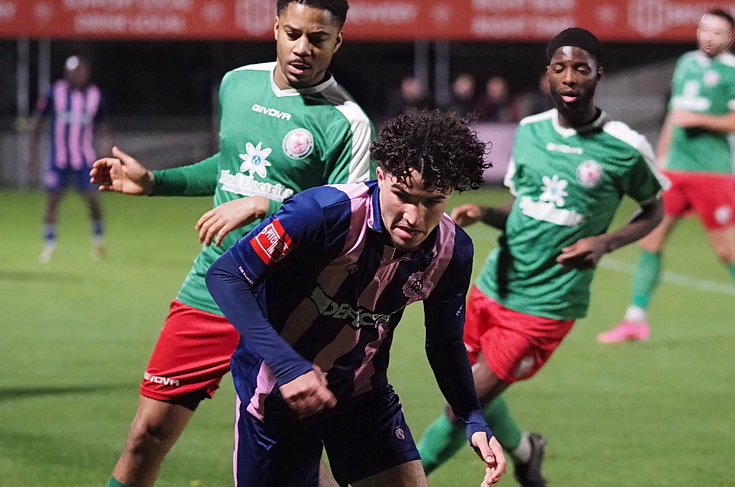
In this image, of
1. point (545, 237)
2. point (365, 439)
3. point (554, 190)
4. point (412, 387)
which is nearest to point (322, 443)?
point (365, 439)

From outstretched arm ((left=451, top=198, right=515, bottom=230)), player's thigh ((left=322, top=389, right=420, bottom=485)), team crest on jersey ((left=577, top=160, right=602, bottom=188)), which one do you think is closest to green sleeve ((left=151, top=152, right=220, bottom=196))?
outstretched arm ((left=451, top=198, right=515, bottom=230))

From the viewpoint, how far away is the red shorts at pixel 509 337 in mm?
5840

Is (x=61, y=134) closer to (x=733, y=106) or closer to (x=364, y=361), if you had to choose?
(x=733, y=106)

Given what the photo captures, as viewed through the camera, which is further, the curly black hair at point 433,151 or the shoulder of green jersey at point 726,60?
the shoulder of green jersey at point 726,60

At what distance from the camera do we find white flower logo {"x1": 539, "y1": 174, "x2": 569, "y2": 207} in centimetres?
594

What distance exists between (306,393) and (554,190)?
8.45 ft

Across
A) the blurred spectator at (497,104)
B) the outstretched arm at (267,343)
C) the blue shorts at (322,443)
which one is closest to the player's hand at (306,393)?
the outstretched arm at (267,343)

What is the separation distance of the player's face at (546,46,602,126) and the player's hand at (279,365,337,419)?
2.44 meters

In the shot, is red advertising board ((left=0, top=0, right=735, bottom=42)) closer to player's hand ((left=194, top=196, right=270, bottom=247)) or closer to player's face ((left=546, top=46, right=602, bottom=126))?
player's face ((left=546, top=46, right=602, bottom=126))

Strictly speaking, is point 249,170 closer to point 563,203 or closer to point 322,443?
point 322,443

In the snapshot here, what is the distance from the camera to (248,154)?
5188 millimetres

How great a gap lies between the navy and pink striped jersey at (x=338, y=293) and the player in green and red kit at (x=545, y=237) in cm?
157

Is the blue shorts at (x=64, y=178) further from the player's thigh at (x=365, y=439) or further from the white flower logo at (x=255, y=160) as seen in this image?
the player's thigh at (x=365, y=439)

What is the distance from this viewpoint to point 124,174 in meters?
5.05
